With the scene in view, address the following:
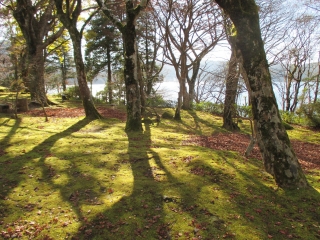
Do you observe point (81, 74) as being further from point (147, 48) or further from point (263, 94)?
point (147, 48)

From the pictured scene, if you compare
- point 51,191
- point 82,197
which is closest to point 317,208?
point 82,197

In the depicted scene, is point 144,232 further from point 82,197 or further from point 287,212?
point 287,212

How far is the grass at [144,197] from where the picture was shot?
3.52m

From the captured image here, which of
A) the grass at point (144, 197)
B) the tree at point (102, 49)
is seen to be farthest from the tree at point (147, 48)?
the grass at point (144, 197)

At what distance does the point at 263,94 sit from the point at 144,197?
283 cm

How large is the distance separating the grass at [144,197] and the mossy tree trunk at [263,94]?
401 millimetres

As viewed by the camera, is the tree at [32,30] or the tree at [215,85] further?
the tree at [32,30]

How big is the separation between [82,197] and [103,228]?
1.06m

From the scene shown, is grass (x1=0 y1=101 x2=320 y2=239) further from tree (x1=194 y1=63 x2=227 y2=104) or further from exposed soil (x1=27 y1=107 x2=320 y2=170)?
tree (x1=194 y1=63 x2=227 y2=104)

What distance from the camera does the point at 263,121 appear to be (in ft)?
15.0

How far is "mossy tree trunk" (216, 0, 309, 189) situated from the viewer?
4441 mm

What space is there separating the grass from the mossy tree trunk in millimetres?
401

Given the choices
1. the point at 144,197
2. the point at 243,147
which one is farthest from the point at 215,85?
the point at 144,197

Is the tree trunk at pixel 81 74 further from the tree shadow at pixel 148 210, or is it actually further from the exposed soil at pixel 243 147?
the tree shadow at pixel 148 210
